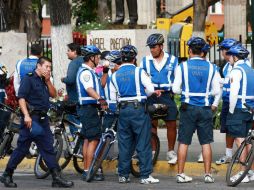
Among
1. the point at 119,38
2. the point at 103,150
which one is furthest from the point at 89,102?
the point at 119,38

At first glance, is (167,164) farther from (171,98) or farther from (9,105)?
(9,105)

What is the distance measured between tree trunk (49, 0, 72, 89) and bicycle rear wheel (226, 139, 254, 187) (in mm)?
8357

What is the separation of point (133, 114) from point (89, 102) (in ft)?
2.54

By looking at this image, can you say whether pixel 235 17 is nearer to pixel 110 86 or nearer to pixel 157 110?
pixel 110 86

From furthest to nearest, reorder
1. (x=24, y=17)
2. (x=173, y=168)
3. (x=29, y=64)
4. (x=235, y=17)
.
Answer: (x=235, y=17) → (x=24, y=17) → (x=29, y=64) → (x=173, y=168)

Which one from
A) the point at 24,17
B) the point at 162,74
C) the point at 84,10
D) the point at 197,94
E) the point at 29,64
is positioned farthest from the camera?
the point at 84,10

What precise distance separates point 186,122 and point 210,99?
1.51 ft

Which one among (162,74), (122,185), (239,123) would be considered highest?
(162,74)

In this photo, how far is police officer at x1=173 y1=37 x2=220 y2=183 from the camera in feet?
46.7

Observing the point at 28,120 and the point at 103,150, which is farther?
the point at 103,150

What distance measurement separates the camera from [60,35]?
72.3ft

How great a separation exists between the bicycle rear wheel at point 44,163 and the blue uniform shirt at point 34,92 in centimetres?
104

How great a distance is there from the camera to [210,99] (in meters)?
14.5

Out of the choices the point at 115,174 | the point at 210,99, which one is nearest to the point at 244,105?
the point at 210,99
